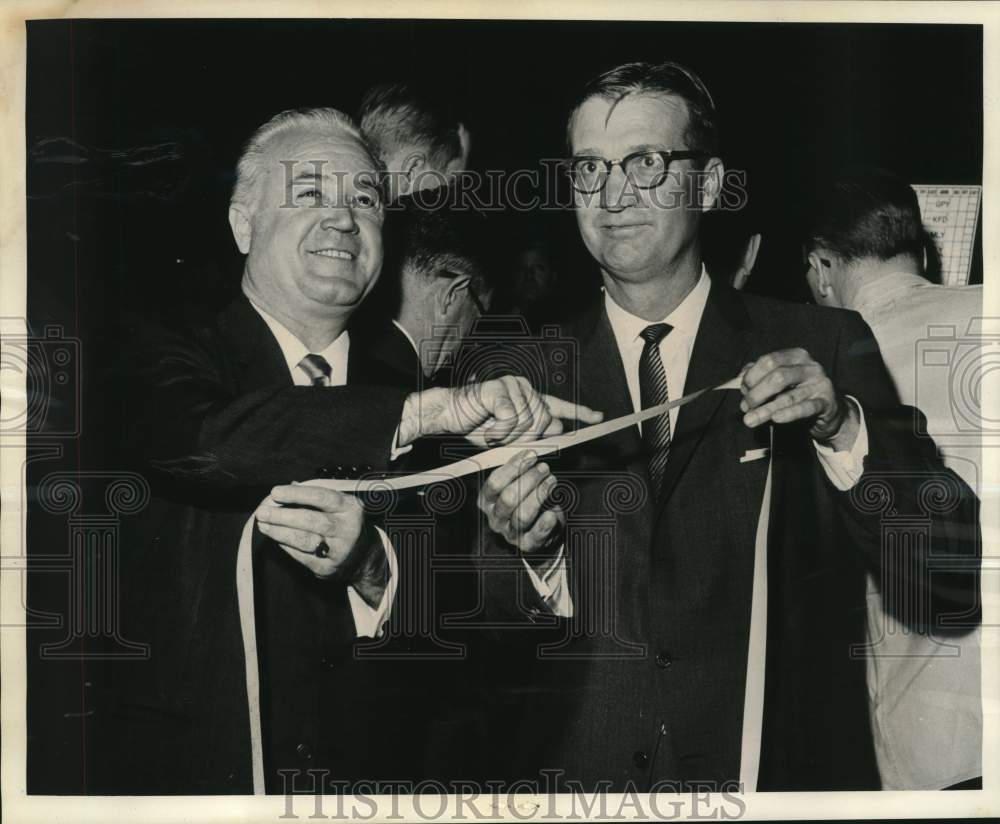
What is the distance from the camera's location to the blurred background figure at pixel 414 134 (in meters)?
1.94

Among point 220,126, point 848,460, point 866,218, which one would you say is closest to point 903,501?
point 848,460

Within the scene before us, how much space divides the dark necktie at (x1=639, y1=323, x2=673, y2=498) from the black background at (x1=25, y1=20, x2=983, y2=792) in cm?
17

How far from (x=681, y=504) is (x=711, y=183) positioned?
0.64 meters

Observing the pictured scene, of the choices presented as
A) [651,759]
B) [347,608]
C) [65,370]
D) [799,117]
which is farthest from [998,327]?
[65,370]

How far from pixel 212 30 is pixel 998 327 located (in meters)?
1.71

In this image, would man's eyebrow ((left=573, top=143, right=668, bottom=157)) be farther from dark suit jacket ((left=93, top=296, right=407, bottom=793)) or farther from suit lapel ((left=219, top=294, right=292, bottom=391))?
suit lapel ((left=219, top=294, right=292, bottom=391))

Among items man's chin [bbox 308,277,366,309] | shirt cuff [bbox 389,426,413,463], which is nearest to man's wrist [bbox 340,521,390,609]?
shirt cuff [bbox 389,426,413,463]

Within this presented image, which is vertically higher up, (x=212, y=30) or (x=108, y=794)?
(x=212, y=30)

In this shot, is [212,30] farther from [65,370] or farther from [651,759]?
[651,759]

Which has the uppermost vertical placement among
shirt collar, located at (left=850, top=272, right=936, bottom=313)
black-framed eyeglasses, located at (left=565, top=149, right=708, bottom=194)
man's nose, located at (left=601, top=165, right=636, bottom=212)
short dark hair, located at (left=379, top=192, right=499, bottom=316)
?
black-framed eyeglasses, located at (left=565, top=149, right=708, bottom=194)

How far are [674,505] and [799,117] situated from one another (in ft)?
2.71

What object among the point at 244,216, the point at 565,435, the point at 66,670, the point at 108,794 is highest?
the point at 244,216

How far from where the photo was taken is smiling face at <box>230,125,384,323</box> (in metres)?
1.94

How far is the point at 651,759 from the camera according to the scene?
77.0 inches
